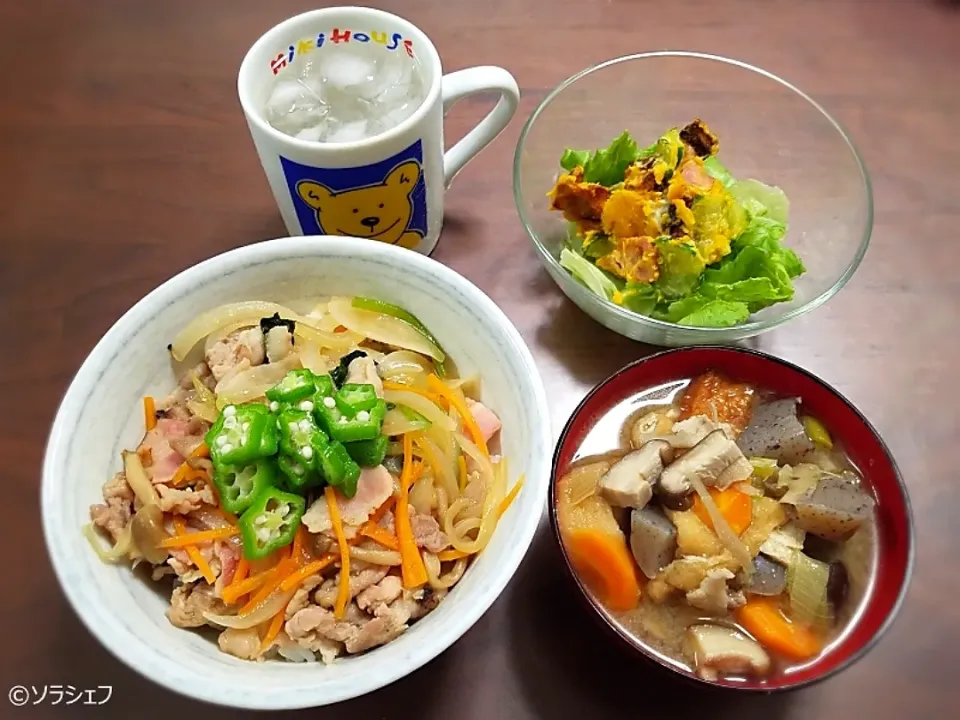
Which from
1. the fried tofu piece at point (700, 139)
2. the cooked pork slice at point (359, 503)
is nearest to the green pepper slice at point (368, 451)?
the cooked pork slice at point (359, 503)

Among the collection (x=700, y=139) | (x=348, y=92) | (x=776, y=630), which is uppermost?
(x=348, y=92)

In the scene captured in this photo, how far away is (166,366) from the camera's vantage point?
121cm

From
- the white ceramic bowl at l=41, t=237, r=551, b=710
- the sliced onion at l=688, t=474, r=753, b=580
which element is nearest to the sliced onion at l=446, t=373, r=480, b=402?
the white ceramic bowl at l=41, t=237, r=551, b=710

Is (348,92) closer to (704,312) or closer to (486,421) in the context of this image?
(486,421)

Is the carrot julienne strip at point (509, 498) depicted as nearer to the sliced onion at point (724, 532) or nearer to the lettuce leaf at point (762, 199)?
the sliced onion at point (724, 532)

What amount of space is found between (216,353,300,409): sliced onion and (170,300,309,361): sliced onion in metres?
0.08

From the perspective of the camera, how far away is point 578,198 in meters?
1.52

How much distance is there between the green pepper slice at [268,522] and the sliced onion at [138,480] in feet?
0.41

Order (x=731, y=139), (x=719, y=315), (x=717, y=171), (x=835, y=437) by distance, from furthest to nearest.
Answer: (x=731, y=139) → (x=717, y=171) → (x=719, y=315) → (x=835, y=437)

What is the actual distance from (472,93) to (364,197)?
26 centimetres

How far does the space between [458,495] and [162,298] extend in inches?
19.9

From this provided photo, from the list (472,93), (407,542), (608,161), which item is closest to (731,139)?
(608,161)

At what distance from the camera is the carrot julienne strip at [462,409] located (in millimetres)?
1170

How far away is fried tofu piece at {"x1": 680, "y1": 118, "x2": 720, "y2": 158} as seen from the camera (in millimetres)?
1557
